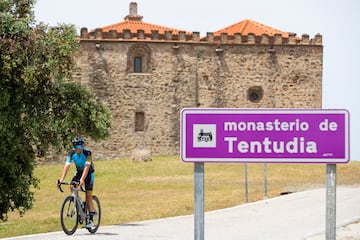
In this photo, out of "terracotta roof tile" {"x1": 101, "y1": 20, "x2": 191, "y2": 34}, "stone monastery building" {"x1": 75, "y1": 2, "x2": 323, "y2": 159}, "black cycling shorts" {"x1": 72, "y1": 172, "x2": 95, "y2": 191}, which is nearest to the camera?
"black cycling shorts" {"x1": 72, "y1": 172, "x2": 95, "y2": 191}

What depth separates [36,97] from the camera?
1877cm

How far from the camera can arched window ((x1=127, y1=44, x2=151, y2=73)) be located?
47.7 m

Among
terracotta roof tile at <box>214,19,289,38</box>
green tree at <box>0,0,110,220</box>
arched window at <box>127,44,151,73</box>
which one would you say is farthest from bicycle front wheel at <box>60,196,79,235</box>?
terracotta roof tile at <box>214,19,289,38</box>

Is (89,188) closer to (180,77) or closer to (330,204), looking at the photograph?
(330,204)

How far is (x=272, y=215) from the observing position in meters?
16.1

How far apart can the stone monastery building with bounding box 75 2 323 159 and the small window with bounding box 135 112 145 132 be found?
0.20 ft

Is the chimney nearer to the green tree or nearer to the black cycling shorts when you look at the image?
the green tree

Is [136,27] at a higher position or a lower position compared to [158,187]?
higher

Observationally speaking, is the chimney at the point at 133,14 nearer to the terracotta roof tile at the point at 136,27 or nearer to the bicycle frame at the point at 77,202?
the terracotta roof tile at the point at 136,27

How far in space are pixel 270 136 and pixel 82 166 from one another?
7.03m

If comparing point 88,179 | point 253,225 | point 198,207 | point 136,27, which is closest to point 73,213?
point 88,179

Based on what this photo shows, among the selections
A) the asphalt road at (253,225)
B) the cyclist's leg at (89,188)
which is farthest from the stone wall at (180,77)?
the cyclist's leg at (89,188)

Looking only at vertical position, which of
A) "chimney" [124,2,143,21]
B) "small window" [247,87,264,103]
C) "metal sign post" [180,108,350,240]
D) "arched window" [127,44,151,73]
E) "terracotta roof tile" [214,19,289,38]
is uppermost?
"chimney" [124,2,143,21]

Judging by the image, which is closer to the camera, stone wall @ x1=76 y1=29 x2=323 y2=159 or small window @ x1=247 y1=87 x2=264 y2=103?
stone wall @ x1=76 y1=29 x2=323 y2=159
